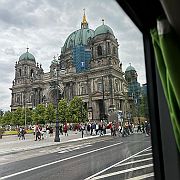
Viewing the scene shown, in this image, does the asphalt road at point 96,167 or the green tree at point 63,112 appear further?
the green tree at point 63,112

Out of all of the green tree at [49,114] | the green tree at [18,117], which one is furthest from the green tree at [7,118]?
the green tree at [49,114]

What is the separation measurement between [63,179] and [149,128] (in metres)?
2.92

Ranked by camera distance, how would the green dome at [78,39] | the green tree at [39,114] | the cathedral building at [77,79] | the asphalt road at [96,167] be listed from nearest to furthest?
the asphalt road at [96,167] < the cathedral building at [77,79] < the green tree at [39,114] < the green dome at [78,39]

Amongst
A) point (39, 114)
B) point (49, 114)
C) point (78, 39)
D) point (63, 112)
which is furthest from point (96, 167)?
point (78, 39)

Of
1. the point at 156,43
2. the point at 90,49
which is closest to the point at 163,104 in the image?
the point at 156,43

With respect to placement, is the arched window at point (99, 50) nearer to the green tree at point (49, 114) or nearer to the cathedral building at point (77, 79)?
the cathedral building at point (77, 79)

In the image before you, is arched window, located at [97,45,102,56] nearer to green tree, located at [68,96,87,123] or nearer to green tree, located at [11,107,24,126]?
green tree, located at [68,96,87,123]

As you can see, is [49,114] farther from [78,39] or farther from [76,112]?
[78,39]

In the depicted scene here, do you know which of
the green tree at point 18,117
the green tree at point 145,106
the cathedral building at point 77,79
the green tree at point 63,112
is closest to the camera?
the green tree at point 145,106

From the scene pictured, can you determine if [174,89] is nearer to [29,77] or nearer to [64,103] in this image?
[64,103]

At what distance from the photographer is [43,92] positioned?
158ft

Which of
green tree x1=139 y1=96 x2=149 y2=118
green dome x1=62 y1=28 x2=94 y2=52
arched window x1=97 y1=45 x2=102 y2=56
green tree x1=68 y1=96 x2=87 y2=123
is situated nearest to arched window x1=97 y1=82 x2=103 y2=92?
green tree x1=68 y1=96 x2=87 y2=123

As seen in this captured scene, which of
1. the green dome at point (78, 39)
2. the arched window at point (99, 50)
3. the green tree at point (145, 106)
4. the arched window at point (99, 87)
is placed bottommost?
the green tree at point (145, 106)

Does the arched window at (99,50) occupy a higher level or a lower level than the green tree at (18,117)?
higher
